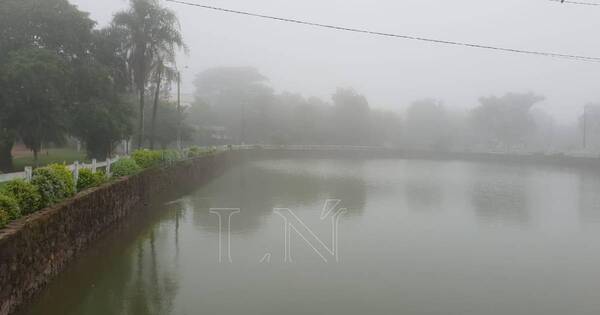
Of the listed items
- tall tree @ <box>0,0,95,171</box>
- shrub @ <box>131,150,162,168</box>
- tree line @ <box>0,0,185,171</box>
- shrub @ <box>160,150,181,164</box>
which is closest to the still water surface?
shrub @ <box>131,150,162,168</box>

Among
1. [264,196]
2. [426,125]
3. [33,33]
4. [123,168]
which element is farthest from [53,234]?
[426,125]

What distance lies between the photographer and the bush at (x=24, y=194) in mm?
7484

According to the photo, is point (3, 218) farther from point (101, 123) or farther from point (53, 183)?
point (101, 123)

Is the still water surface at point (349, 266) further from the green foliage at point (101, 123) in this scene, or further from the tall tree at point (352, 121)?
the tall tree at point (352, 121)

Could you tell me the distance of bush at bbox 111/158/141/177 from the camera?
1442 cm

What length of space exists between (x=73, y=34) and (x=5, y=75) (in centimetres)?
459

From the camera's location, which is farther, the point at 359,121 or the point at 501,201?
the point at 359,121

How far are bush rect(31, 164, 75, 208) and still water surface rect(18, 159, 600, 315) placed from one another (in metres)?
1.41

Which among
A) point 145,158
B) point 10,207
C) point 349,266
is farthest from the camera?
point 145,158

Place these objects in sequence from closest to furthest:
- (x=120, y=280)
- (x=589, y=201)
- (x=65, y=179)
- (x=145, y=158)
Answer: (x=120, y=280) → (x=65, y=179) → (x=145, y=158) → (x=589, y=201)

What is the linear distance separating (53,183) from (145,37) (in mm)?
20880

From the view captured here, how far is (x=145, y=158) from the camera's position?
59.2ft

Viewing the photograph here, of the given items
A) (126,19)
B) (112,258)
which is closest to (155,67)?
(126,19)

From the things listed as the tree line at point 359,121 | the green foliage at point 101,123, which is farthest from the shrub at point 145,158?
the tree line at point 359,121
